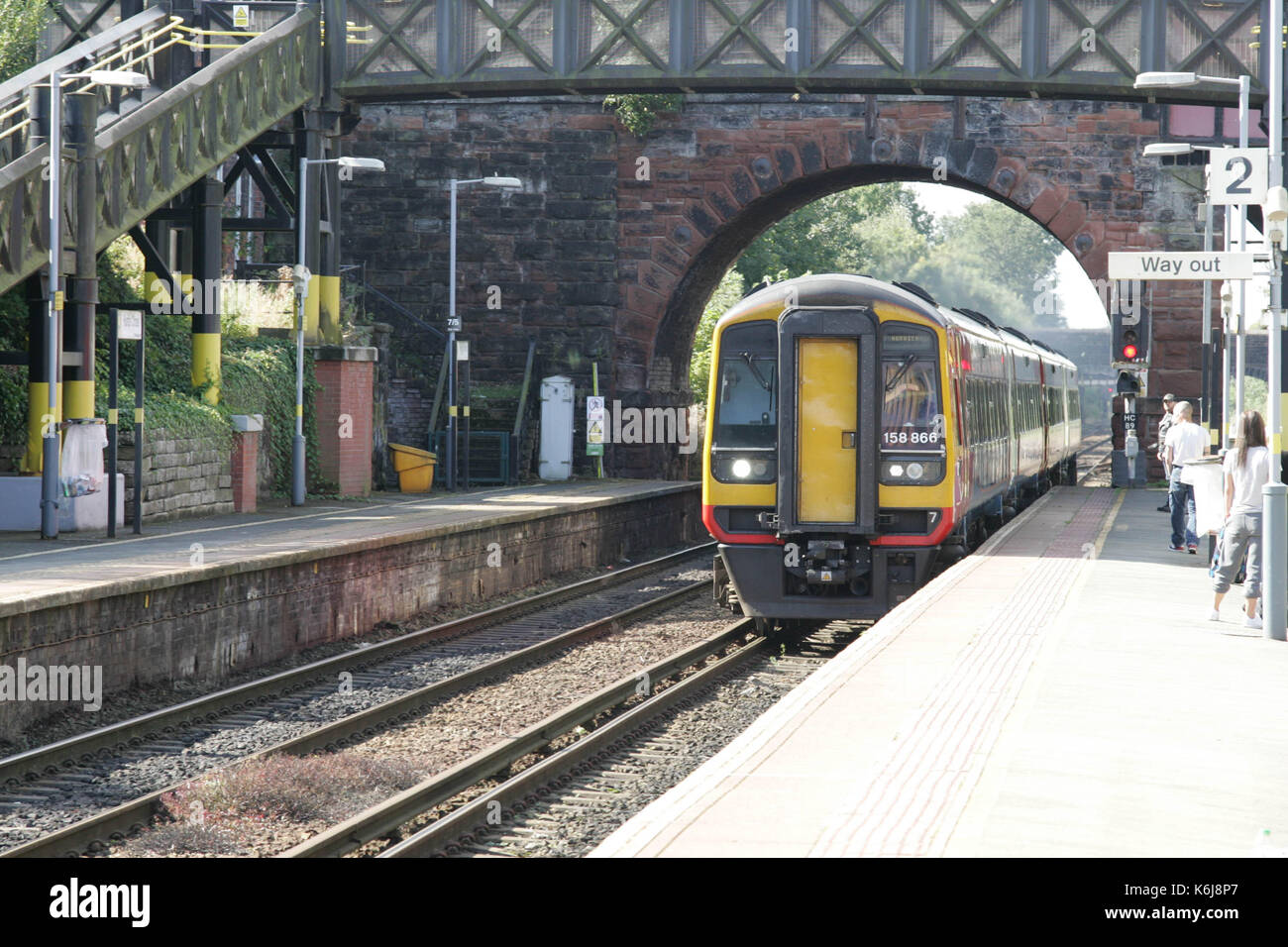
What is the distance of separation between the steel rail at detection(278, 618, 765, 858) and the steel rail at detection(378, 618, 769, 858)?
1 centimetres

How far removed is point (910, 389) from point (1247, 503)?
353 centimetres

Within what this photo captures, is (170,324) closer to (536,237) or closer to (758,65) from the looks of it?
(758,65)

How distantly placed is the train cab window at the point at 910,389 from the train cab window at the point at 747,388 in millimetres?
982

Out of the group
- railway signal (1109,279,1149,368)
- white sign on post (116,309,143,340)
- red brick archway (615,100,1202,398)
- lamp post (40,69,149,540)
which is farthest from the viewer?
red brick archway (615,100,1202,398)

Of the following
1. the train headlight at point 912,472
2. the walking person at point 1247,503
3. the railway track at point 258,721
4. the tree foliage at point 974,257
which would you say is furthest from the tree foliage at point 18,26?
the tree foliage at point 974,257

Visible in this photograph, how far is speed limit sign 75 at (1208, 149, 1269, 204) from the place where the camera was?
12047 mm

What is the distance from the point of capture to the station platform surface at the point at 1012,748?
557 centimetres

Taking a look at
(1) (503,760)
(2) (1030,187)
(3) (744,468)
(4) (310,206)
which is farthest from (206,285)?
(2) (1030,187)

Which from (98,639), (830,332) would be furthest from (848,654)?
(98,639)

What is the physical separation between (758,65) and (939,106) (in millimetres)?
8633

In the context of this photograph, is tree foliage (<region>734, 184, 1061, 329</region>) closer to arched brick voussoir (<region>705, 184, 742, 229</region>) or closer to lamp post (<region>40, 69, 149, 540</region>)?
arched brick voussoir (<region>705, 184, 742, 229</region>)

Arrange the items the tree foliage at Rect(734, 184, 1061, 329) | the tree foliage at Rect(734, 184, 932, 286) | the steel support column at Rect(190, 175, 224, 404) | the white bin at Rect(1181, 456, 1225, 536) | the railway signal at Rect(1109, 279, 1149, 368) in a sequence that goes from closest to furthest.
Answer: the white bin at Rect(1181, 456, 1225, 536)
the steel support column at Rect(190, 175, 224, 404)
the railway signal at Rect(1109, 279, 1149, 368)
the tree foliage at Rect(734, 184, 932, 286)
the tree foliage at Rect(734, 184, 1061, 329)

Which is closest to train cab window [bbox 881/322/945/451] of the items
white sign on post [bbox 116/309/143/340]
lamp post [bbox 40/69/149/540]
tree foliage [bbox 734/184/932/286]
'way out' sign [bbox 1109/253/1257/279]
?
'way out' sign [bbox 1109/253/1257/279]

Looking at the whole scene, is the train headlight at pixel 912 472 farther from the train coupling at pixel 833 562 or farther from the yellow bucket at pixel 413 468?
the yellow bucket at pixel 413 468
